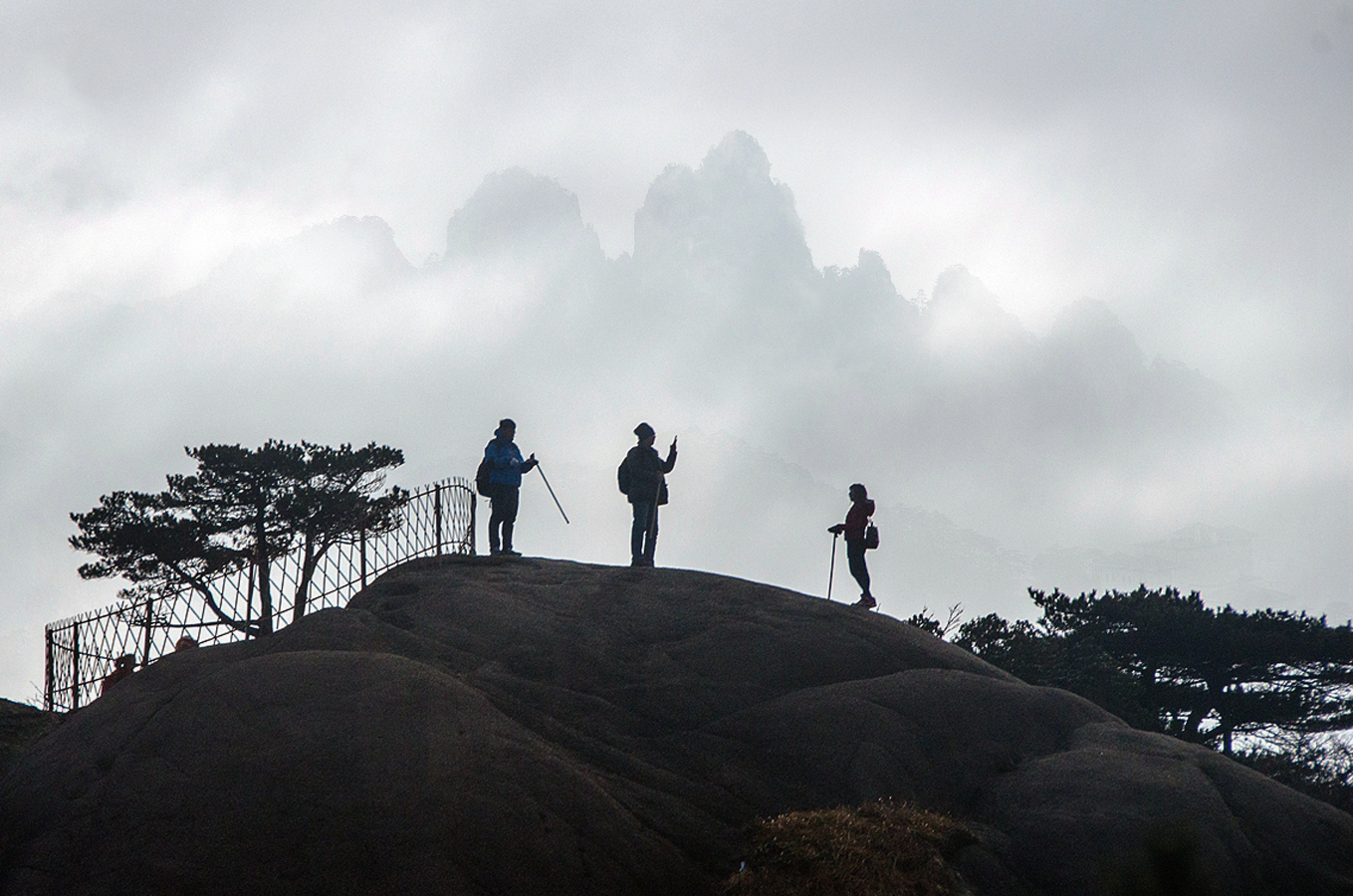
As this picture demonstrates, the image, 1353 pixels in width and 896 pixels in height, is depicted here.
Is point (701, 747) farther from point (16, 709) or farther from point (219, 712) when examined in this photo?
point (16, 709)

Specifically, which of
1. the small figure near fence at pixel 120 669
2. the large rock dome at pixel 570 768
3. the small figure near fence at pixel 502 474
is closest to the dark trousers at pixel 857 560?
the large rock dome at pixel 570 768

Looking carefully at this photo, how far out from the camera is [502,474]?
1731 centimetres

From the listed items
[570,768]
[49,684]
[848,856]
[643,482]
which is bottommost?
[848,856]

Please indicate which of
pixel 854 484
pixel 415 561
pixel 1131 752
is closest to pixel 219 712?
pixel 415 561

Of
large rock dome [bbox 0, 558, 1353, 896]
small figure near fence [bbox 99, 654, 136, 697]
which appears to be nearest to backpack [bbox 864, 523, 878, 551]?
large rock dome [bbox 0, 558, 1353, 896]

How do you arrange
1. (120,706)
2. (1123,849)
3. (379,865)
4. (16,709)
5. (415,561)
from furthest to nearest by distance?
1. (16,709)
2. (415,561)
3. (120,706)
4. (1123,849)
5. (379,865)

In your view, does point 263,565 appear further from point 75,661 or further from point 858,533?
point 858,533

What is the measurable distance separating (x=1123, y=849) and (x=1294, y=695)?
73.6 feet

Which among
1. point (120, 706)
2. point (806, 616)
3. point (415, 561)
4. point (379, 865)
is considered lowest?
point (379, 865)

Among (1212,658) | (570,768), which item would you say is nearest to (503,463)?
(570,768)

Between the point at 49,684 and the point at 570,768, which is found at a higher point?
the point at 49,684

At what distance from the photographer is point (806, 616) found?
14.3 meters

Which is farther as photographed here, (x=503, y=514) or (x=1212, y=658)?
(x=1212, y=658)

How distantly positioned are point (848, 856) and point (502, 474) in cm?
999
